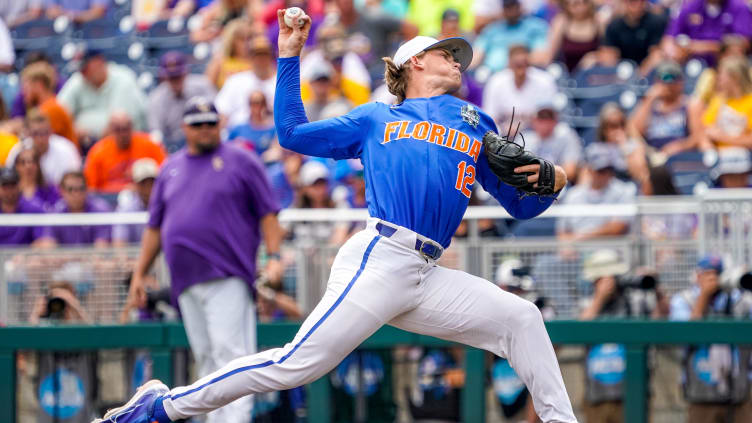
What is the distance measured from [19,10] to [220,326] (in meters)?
8.70

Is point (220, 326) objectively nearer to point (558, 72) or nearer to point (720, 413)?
point (720, 413)

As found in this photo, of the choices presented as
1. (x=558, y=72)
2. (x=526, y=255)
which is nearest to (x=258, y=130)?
(x=558, y=72)

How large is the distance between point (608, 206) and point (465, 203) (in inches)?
141

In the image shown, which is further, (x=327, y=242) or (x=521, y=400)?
(x=327, y=242)

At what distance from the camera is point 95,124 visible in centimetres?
1262

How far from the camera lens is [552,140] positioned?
11.1 metres

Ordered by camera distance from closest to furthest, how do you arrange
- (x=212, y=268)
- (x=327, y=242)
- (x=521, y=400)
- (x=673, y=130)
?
(x=212, y=268) → (x=521, y=400) → (x=327, y=242) → (x=673, y=130)

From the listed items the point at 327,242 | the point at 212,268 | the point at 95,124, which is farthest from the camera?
the point at 95,124

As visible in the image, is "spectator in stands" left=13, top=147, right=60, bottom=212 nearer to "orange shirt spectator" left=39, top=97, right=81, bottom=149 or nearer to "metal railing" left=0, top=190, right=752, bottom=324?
"metal railing" left=0, top=190, right=752, bottom=324

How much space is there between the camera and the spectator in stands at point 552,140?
36.0 feet

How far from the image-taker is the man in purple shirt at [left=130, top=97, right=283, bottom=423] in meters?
8.01

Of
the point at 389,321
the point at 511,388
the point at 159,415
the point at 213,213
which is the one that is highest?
the point at 213,213

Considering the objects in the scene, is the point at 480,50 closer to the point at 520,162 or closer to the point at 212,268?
the point at 212,268

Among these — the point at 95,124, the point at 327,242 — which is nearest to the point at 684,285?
the point at 327,242
